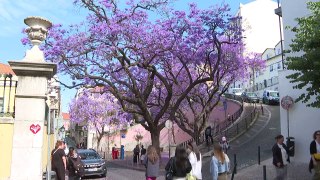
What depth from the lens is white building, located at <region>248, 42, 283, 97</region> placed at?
2596 inches

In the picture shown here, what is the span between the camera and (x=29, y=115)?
892 centimetres

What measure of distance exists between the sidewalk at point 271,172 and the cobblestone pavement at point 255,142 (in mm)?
1111

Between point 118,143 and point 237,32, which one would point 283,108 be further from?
point 118,143

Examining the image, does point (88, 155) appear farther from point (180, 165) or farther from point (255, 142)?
point (180, 165)

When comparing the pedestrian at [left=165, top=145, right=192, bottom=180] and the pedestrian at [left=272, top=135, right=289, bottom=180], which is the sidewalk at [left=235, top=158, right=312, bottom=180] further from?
the pedestrian at [left=165, top=145, right=192, bottom=180]

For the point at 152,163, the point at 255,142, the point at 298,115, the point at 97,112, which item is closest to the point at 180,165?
the point at 152,163

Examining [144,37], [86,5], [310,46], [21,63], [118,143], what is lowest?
[118,143]

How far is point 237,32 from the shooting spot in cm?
2373

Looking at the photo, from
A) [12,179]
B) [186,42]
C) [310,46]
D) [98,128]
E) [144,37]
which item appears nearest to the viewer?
[12,179]

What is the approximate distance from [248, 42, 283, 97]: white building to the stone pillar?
58.8m

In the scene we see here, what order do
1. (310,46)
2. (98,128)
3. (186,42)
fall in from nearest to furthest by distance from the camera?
(310,46) < (186,42) < (98,128)

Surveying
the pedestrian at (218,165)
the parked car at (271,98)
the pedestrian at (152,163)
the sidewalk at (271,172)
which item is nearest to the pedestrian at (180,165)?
the pedestrian at (218,165)

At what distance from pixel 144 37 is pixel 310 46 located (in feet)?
34.0

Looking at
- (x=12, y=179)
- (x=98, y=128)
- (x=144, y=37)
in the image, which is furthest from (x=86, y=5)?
(x=98, y=128)
